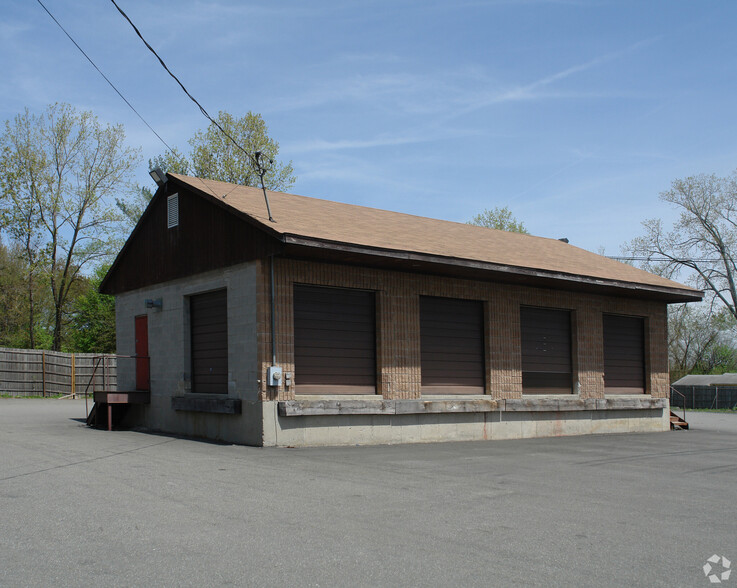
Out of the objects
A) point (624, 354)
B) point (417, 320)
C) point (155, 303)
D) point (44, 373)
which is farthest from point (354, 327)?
point (44, 373)

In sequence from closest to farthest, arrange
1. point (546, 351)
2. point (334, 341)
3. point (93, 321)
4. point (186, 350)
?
point (334, 341), point (186, 350), point (546, 351), point (93, 321)

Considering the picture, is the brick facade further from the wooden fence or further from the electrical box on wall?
the wooden fence

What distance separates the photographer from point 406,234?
17.1m

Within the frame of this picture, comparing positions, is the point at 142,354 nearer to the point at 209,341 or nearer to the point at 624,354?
the point at 209,341

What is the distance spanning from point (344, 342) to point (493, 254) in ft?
16.0

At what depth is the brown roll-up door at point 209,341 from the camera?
599 inches

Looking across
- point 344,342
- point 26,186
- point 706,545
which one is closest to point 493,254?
point 344,342

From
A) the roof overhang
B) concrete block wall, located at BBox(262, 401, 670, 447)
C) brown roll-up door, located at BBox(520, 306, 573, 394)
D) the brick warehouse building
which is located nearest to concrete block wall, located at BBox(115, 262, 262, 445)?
the brick warehouse building

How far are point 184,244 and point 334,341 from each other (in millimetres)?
4235

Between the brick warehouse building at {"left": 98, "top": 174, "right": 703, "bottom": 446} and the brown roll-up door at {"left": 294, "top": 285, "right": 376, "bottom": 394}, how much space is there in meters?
0.03

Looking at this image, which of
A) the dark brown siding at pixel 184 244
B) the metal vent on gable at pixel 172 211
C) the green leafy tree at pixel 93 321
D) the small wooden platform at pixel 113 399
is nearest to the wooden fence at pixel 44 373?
the dark brown siding at pixel 184 244

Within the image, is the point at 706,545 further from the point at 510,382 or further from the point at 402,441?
the point at 510,382

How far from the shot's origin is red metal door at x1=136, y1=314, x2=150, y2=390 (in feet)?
57.4

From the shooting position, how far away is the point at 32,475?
9.24 m
